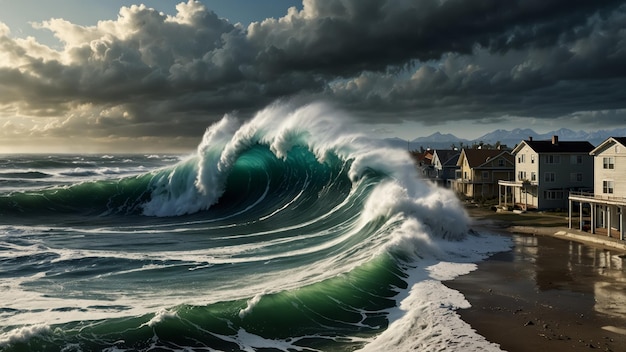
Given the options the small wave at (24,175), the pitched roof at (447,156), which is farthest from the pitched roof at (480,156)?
the small wave at (24,175)

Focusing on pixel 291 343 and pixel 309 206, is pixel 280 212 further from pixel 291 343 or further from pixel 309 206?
pixel 291 343

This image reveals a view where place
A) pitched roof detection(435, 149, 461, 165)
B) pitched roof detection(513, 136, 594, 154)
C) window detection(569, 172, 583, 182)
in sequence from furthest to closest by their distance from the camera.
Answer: pitched roof detection(435, 149, 461, 165) < pitched roof detection(513, 136, 594, 154) < window detection(569, 172, 583, 182)

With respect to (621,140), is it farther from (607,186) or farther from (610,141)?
(607,186)

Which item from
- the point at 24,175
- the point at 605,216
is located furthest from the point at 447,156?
the point at 24,175

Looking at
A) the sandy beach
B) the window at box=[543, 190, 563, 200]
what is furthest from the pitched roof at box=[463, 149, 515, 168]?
the sandy beach

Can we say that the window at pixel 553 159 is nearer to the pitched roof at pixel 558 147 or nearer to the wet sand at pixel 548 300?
the pitched roof at pixel 558 147

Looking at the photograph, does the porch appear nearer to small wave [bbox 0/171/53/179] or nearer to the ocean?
the ocean

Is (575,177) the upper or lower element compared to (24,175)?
lower
